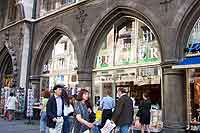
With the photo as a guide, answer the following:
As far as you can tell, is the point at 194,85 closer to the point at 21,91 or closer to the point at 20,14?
the point at 21,91

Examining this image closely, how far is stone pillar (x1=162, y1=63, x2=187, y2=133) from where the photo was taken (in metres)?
9.88

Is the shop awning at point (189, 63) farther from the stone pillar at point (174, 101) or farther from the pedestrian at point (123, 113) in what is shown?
the pedestrian at point (123, 113)

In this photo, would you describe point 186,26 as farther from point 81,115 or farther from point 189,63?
point 81,115

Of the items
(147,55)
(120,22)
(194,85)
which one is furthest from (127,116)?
(120,22)

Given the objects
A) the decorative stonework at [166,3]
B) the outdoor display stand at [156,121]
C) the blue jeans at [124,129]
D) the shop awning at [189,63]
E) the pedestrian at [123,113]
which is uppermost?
the decorative stonework at [166,3]

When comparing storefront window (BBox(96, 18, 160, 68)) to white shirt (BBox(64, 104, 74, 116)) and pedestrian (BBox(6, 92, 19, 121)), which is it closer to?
white shirt (BBox(64, 104, 74, 116))

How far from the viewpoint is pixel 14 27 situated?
63.7ft

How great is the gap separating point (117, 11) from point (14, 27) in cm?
928

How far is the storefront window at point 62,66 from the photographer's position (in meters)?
15.0

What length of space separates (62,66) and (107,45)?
3.41 m

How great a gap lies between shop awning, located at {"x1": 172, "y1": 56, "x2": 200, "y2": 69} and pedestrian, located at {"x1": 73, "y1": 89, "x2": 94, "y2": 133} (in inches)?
188

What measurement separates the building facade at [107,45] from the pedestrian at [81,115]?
499 centimetres

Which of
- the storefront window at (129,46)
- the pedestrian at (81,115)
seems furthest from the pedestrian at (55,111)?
the storefront window at (129,46)

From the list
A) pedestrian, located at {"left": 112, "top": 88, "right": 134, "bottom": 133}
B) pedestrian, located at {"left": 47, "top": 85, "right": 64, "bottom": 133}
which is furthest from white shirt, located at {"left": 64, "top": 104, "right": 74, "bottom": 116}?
pedestrian, located at {"left": 112, "top": 88, "right": 134, "bottom": 133}
